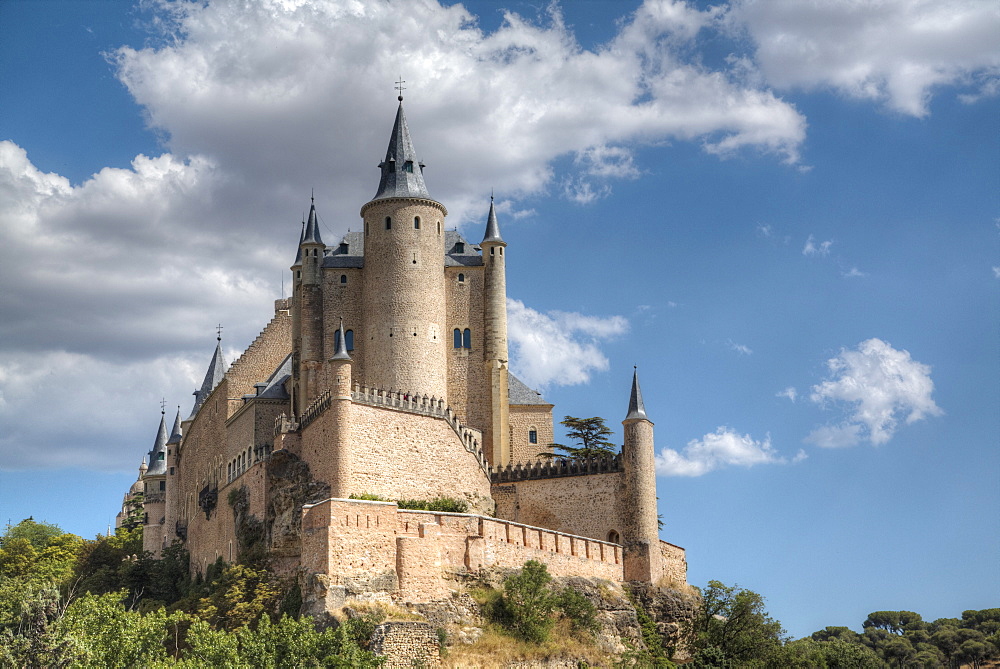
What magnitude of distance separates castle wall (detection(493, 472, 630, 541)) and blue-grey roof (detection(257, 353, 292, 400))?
42.3 ft

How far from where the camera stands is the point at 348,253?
70250mm

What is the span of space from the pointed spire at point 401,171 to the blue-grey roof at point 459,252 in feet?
14.9

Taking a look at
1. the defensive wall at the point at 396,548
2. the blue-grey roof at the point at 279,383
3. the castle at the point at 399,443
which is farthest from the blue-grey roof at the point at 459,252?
the defensive wall at the point at 396,548

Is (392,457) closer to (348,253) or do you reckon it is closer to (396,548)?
(396,548)

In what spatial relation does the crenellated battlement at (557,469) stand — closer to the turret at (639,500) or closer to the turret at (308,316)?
the turret at (639,500)

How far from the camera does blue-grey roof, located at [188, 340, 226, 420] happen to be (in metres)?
85.6

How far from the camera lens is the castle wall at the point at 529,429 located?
232 feet

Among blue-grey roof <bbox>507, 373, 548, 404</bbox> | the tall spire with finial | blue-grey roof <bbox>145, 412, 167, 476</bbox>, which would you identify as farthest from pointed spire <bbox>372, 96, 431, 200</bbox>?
blue-grey roof <bbox>145, 412, 167, 476</bbox>

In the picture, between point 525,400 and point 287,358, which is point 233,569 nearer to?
point 287,358

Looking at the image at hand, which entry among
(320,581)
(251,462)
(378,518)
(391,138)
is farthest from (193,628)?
(391,138)

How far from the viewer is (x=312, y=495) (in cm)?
5628

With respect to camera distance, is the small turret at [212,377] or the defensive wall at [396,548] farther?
the small turret at [212,377]

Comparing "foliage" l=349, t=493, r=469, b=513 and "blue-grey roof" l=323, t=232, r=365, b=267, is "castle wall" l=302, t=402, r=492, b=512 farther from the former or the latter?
"blue-grey roof" l=323, t=232, r=365, b=267

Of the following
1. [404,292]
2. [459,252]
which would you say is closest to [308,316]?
[404,292]
